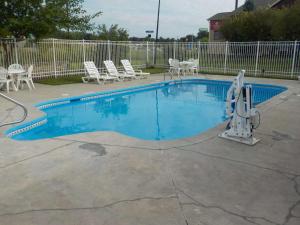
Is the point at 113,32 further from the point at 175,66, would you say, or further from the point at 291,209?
the point at 291,209

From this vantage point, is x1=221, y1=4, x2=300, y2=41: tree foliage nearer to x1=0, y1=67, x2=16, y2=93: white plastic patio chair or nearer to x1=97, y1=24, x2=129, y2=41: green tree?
x1=97, y1=24, x2=129, y2=41: green tree

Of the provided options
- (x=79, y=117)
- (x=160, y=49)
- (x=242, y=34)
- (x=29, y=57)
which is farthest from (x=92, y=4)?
(x=242, y=34)

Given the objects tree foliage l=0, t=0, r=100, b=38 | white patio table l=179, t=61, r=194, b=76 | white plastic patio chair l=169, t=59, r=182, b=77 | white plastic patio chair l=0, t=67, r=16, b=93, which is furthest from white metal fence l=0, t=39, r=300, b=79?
white plastic patio chair l=169, t=59, r=182, b=77

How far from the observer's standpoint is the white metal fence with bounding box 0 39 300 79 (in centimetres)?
1164

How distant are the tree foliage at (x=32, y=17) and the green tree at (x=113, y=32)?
12045mm

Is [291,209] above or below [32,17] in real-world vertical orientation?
below

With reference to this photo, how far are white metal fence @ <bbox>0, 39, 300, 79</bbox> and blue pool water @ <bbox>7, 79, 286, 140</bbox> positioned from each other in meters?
3.20

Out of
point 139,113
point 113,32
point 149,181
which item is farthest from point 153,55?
point 149,181

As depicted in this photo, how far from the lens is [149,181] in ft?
10.8

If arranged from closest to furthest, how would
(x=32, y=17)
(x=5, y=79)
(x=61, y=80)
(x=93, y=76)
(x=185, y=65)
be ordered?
(x=5, y=79) → (x=32, y=17) → (x=93, y=76) → (x=61, y=80) → (x=185, y=65)

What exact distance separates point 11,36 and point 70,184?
8.86 m

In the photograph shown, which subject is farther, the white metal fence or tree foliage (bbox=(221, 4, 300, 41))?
tree foliage (bbox=(221, 4, 300, 41))

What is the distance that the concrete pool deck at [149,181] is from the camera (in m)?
2.63

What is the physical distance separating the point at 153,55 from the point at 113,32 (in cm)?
728
